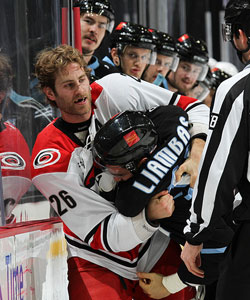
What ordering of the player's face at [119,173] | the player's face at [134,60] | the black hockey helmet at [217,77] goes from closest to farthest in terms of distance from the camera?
the player's face at [119,173] → the player's face at [134,60] → the black hockey helmet at [217,77]

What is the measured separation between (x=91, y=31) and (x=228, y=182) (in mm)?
1740

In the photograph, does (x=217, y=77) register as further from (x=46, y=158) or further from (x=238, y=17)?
(x=238, y=17)

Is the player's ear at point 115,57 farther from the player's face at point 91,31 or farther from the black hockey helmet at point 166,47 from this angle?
the black hockey helmet at point 166,47

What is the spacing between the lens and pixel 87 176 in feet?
6.46

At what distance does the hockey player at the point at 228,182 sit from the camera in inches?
56.6

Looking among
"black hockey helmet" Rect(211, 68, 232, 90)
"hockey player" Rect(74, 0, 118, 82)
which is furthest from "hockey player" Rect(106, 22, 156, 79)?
"black hockey helmet" Rect(211, 68, 232, 90)

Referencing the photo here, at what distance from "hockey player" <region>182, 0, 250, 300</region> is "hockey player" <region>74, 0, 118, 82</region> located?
1.59 m

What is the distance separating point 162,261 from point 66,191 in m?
0.46

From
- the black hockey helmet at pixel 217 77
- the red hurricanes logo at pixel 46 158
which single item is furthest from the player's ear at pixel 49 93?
the black hockey helmet at pixel 217 77

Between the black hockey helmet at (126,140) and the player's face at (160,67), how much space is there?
5.83ft

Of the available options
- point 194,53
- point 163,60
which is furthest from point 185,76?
point 163,60

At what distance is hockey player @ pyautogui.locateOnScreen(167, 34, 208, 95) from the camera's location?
4.02m

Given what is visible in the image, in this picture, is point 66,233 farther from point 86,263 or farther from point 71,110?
point 71,110

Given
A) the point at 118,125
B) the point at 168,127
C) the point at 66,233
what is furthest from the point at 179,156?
the point at 66,233
